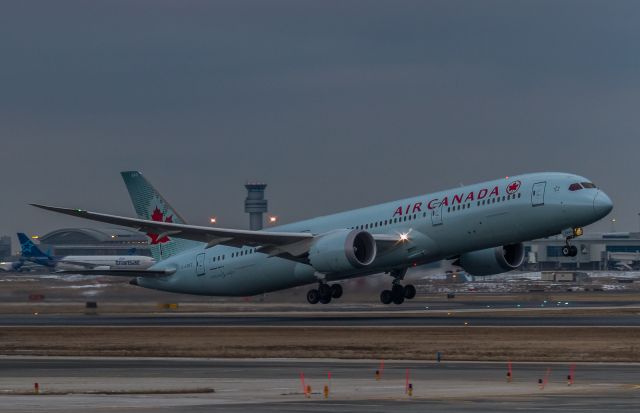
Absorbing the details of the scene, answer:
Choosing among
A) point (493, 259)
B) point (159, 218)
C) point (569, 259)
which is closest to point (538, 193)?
point (493, 259)

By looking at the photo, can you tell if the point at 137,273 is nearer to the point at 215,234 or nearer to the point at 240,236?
the point at 215,234

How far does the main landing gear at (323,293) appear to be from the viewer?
67812mm

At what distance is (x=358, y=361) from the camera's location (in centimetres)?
4247

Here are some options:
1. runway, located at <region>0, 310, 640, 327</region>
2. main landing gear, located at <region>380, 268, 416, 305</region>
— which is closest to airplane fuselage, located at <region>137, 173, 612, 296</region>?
runway, located at <region>0, 310, 640, 327</region>

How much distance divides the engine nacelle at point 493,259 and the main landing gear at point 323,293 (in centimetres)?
768

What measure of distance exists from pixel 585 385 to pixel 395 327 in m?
27.0

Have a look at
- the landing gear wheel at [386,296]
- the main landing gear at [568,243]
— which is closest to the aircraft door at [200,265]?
the landing gear wheel at [386,296]

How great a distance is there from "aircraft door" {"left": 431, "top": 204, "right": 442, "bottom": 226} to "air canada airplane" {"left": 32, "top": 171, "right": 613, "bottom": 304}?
47mm

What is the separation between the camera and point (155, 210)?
248 ft

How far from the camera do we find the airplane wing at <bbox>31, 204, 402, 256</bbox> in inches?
2544

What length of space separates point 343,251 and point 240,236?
6.02 m

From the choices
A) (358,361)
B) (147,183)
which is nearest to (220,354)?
(358,361)

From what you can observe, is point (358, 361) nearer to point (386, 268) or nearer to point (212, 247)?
point (386, 268)

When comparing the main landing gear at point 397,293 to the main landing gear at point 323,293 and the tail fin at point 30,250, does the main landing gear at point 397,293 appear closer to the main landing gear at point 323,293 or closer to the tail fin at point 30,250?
the main landing gear at point 323,293
